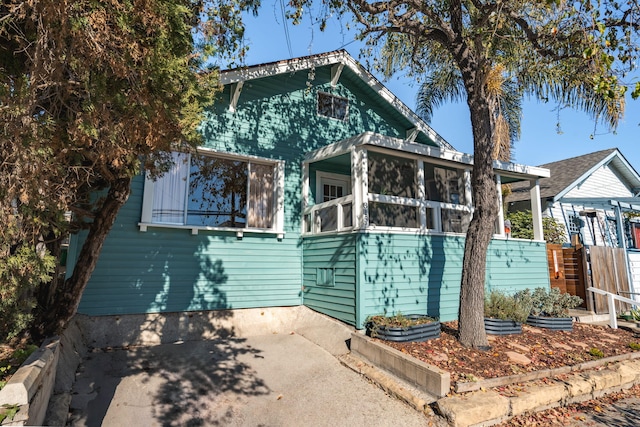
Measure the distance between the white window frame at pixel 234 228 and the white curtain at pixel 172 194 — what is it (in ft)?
0.43

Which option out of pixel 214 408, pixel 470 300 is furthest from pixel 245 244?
pixel 470 300

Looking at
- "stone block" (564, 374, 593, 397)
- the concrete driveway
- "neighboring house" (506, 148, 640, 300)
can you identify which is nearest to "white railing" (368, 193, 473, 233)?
the concrete driveway

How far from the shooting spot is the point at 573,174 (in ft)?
47.0

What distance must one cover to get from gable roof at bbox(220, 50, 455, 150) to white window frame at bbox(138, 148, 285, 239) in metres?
1.48

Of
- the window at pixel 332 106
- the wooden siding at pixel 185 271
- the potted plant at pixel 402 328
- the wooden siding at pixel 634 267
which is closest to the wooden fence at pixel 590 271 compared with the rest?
the wooden siding at pixel 634 267

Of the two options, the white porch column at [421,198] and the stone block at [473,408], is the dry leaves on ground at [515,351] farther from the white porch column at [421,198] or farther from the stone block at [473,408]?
the white porch column at [421,198]

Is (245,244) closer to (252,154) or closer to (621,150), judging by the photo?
(252,154)

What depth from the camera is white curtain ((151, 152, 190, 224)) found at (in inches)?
273

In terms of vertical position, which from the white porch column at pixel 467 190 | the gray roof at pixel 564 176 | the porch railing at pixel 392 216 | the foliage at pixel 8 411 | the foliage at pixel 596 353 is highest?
the gray roof at pixel 564 176

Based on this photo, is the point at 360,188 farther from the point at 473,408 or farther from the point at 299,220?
the point at 473,408

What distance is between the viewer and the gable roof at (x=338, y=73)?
7.77m

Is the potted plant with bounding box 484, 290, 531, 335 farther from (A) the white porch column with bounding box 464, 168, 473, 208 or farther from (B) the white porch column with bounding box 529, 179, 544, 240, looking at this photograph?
(B) the white porch column with bounding box 529, 179, 544, 240

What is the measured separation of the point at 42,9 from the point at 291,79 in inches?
259

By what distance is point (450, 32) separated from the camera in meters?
6.36
